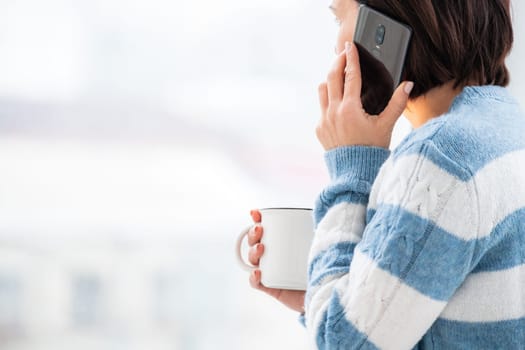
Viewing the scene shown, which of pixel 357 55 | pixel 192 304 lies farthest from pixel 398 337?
pixel 192 304

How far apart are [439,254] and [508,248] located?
75mm

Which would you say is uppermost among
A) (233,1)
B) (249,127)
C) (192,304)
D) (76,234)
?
(233,1)

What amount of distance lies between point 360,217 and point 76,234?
473mm

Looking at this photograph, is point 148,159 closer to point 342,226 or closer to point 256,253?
point 256,253

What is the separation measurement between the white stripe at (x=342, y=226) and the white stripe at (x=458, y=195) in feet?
0.23

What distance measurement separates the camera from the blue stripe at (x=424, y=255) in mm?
602

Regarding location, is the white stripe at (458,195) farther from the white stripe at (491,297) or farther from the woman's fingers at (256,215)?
the woman's fingers at (256,215)

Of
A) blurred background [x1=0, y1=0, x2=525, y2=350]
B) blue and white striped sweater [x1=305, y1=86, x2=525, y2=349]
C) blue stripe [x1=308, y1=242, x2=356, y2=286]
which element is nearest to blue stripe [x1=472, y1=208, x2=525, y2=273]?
blue and white striped sweater [x1=305, y1=86, x2=525, y2=349]

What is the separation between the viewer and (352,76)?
2.57 ft

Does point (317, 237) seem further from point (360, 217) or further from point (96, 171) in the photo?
point (96, 171)

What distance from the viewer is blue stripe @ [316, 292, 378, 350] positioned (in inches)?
24.5

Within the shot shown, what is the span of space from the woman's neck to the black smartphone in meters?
0.04

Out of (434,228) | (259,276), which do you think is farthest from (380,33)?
(259,276)

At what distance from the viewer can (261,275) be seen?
3.08 ft
